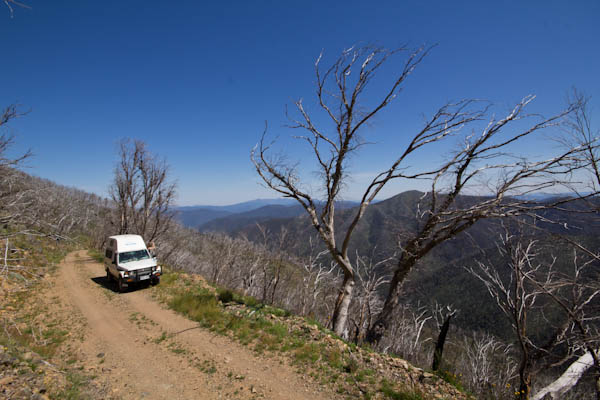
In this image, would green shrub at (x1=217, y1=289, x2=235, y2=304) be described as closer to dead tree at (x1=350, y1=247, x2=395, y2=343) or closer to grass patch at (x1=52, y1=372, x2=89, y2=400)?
grass patch at (x1=52, y1=372, x2=89, y2=400)

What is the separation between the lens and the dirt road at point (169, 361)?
18.4 feet

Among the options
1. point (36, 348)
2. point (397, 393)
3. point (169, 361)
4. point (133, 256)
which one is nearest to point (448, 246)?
point (397, 393)

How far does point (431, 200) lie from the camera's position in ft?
22.0

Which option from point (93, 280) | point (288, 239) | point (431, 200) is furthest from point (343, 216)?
point (93, 280)

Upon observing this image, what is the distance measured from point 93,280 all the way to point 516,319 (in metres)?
20.0

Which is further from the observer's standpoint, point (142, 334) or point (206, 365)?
point (142, 334)

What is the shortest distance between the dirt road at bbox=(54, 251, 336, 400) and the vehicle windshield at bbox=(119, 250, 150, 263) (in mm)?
2792

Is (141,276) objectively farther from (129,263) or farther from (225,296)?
(225,296)

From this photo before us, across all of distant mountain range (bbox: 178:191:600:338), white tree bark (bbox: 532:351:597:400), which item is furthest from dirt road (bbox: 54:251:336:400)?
white tree bark (bbox: 532:351:597:400)

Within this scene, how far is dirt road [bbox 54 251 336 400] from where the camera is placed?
221 inches

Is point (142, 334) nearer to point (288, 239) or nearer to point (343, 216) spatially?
point (343, 216)

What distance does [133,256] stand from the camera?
13086mm

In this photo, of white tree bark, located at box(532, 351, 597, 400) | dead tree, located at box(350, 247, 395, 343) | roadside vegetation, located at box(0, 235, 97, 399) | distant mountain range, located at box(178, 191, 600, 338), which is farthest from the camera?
dead tree, located at box(350, 247, 395, 343)

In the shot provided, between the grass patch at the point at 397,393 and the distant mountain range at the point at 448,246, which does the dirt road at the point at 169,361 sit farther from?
the distant mountain range at the point at 448,246
